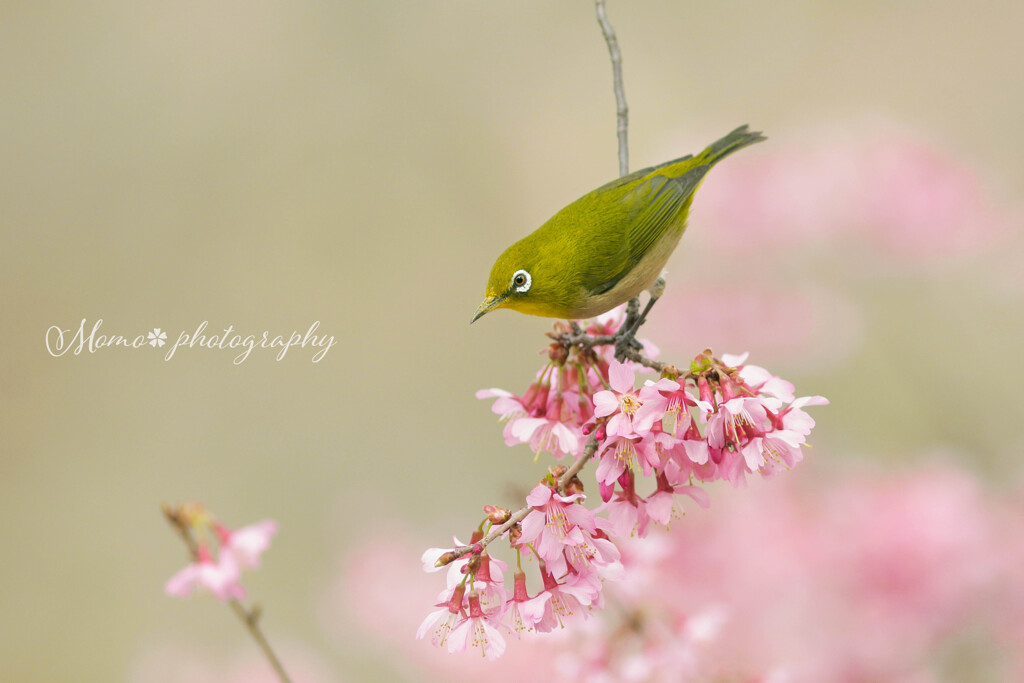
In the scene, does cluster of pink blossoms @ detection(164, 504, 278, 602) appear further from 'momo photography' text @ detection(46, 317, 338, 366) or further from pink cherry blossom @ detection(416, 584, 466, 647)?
'momo photography' text @ detection(46, 317, 338, 366)

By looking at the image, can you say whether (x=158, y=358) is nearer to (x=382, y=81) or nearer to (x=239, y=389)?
(x=239, y=389)

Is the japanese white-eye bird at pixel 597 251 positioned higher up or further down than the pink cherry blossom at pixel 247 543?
further down

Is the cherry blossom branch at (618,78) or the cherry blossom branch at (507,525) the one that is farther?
the cherry blossom branch at (618,78)

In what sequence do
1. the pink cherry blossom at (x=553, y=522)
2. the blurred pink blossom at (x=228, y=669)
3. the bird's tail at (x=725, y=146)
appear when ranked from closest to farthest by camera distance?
the pink cherry blossom at (x=553, y=522)
the bird's tail at (x=725, y=146)
the blurred pink blossom at (x=228, y=669)

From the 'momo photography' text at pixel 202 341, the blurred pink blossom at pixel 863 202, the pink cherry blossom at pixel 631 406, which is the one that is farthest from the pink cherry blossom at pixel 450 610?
the 'momo photography' text at pixel 202 341

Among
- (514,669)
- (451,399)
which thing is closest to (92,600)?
(451,399)

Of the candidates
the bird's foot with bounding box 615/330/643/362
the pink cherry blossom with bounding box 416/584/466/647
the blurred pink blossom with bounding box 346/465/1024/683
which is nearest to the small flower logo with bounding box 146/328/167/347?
the blurred pink blossom with bounding box 346/465/1024/683

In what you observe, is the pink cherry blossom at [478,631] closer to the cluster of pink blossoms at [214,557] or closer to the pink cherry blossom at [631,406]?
the pink cherry blossom at [631,406]

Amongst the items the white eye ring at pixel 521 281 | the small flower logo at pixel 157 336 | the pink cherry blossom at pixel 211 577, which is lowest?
the white eye ring at pixel 521 281
